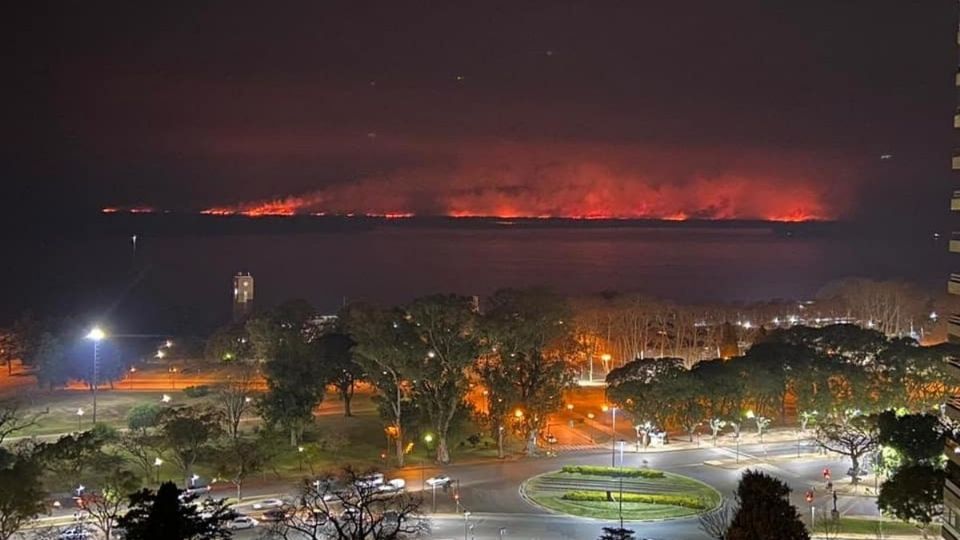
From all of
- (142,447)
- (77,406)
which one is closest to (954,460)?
(142,447)

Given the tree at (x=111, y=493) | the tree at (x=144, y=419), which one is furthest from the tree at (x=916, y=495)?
the tree at (x=144, y=419)

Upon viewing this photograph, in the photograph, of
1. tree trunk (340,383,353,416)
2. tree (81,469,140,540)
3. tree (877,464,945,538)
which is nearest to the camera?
tree (877,464,945,538)

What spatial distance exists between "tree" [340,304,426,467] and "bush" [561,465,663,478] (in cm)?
545

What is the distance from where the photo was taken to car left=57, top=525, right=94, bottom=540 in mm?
20172

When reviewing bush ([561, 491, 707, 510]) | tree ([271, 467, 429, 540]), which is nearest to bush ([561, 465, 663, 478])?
bush ([561, 491, 707, 510])

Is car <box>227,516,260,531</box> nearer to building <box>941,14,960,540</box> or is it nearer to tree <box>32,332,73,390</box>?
building <box>941,14,960,540</box>

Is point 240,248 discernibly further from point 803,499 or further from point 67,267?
point 803,499

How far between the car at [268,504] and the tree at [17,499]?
5321mm

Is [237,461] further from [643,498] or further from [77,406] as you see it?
[77,406]

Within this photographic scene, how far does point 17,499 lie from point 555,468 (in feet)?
49.7

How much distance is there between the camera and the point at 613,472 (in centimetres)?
2747

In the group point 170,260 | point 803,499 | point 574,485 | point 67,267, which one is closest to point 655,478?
point 574,485

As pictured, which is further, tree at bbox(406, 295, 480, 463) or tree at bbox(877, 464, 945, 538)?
tree at bbox(406, 295, 480, 463)

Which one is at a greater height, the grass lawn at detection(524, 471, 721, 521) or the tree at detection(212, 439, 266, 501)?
the tree at detection(212, 439, 266, 501)
